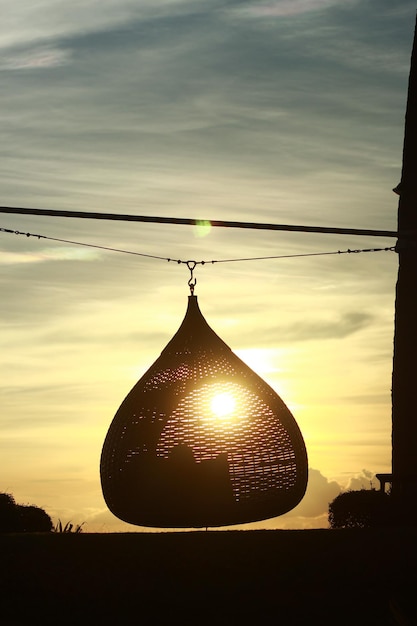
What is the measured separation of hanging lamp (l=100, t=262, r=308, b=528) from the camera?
25.8ft

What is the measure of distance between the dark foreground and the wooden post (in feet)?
9.17

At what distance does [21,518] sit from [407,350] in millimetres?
6124

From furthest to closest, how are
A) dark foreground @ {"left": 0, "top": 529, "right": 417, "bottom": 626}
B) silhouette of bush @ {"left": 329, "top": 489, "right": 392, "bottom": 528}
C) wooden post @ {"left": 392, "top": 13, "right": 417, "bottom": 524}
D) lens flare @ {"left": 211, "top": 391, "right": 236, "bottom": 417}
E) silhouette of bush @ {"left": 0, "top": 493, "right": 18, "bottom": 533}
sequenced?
silhouette of bush @ {"left": 329, "top": 489, "right": 392, "bottom": 528} → silhouette of bush @ {"left": 0, "top": 493, "right": 18, "bottom": 533} → wooden post @ {"left": 392, "top": 13, "right": 417, "bottom": 524} → dark foreground @ {"left": 0, "top": 529, "right": 417, "bottom": 626} → lens flare @ {"left": 211, "top": 391, "right": 236, "bottom": 417}

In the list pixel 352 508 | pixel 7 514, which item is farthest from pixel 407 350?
pixel 7 514

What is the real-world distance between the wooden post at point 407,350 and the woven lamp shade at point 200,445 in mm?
3093

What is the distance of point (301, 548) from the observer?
834 centimetres

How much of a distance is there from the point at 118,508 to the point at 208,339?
1.53 metres

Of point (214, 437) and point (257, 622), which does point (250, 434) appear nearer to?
point (214, 437)

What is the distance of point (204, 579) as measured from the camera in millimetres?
8188

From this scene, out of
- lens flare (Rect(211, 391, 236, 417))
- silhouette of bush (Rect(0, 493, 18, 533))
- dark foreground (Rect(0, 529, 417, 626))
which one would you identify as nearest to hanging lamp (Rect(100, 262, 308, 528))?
lens flare (Rect(211, 391, 236, 417))

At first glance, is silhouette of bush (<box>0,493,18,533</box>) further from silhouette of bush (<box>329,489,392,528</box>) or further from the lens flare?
the lens flare

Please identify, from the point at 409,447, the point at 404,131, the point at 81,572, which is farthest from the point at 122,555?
the point at 404,131

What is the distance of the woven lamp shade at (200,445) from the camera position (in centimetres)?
788

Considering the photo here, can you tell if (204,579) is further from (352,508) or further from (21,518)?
(21,518)
